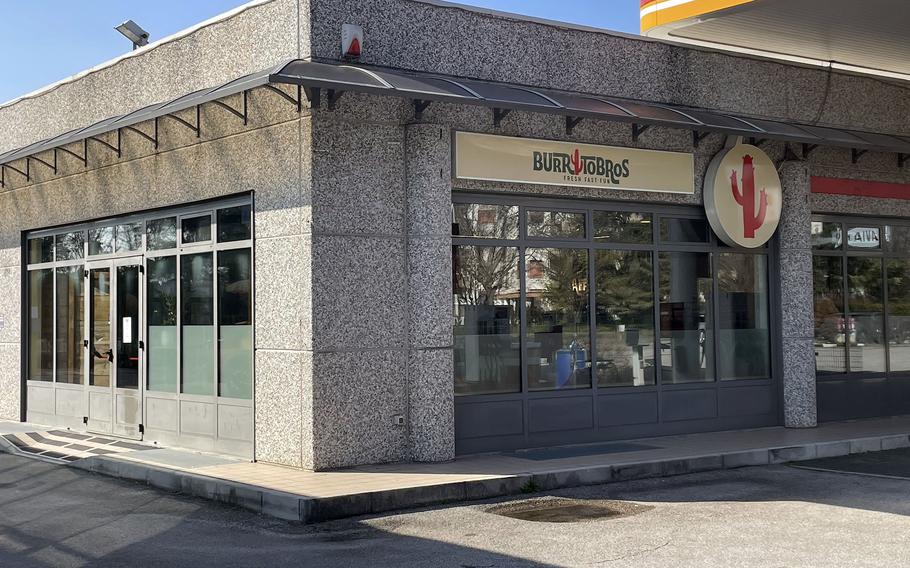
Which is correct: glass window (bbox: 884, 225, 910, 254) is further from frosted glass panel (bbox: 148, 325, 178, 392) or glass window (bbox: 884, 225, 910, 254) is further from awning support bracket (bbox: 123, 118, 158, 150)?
awning support bracket (bbox: 123, 118, 158, 150)

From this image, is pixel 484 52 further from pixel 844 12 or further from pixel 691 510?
pixel 691 510

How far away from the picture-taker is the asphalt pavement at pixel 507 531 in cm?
721

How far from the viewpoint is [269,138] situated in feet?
36.7

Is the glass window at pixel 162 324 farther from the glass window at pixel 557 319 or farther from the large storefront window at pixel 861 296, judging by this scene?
the large storefront window at pixel 861 296

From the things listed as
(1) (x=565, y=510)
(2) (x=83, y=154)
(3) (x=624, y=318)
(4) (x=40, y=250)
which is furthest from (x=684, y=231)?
(4) (x=40, y=250)

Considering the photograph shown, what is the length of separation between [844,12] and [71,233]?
11362 millimetres

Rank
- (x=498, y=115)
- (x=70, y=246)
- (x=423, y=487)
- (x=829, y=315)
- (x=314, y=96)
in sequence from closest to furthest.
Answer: (x=423, y=487) < (x=314, y=96) < (x=498, y=115) < (x=829, y=315) < (x=70, y=246)

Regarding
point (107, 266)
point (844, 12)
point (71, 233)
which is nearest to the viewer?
point (844, 12)

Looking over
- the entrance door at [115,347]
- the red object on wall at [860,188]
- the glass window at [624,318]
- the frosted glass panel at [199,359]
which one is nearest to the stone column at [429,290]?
the glass window at [624,318]

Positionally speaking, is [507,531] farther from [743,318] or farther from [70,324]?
[70,324]

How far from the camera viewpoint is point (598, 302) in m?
12.7

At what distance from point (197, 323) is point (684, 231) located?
21.1ft

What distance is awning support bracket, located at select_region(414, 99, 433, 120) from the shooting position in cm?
1106

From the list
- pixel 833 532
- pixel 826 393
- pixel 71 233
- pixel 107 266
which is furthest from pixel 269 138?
pixel 826 393
